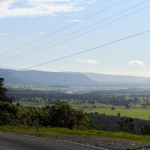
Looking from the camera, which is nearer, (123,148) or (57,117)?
(123,148)

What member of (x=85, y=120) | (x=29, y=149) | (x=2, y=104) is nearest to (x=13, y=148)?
(x=29, y=149)

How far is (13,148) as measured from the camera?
18.4 meters

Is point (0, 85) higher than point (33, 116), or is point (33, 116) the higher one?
point (0, 85)

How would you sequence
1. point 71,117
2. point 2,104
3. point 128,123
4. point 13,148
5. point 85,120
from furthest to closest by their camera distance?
point 128,123
point 85,120
point 71,117
point 2,104
point 13,148

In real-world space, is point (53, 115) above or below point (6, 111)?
below

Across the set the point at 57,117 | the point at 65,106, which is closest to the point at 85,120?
the point at 65,106

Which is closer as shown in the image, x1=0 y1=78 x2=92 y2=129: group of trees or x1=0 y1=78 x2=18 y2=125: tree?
x1=0 y1=78 x2=18 y2=125: tree

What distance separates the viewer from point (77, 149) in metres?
17.1

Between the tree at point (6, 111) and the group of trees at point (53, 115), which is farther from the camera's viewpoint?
the group of trees at point (53, 115)

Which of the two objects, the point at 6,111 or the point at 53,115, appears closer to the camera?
the point at 6,111

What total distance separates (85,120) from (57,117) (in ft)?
39.2

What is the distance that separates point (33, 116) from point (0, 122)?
26.9 m

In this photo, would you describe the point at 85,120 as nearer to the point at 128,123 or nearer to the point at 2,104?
the point at 2,104

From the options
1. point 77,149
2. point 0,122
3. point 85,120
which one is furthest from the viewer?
point 85,120
